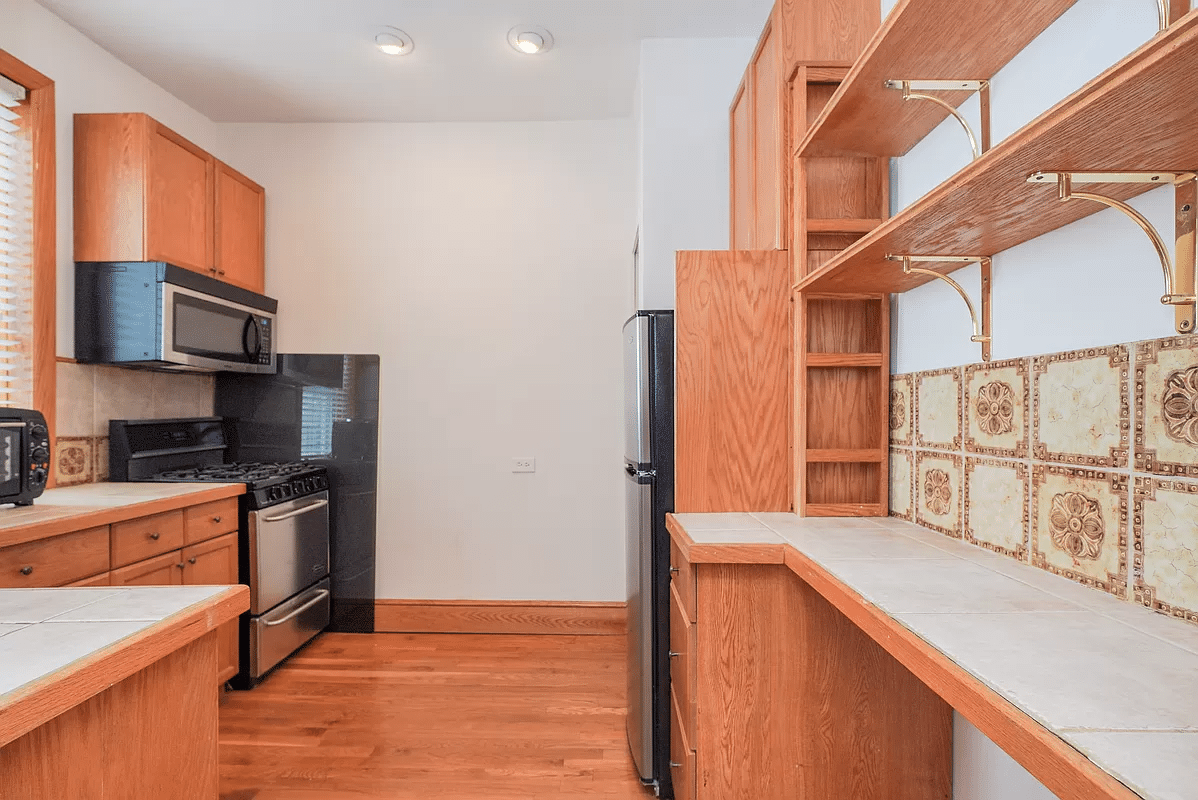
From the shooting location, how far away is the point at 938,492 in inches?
65.1

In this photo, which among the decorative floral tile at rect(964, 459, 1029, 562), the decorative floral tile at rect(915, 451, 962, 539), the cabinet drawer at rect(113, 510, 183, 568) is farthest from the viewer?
the cabinet drawer at rect(113, 510, 183, 568)

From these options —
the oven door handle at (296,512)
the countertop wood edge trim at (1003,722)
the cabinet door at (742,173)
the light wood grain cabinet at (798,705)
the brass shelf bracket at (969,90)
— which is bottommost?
the light wood grain cabinet at (798,705)

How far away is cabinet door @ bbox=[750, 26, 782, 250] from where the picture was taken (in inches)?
78.8

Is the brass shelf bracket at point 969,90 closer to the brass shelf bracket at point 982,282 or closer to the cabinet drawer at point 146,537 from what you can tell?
the brass shelf bracket at point 982,282

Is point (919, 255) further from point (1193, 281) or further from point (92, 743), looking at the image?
point (92, 743)

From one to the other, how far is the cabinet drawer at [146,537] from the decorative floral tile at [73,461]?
0.56m

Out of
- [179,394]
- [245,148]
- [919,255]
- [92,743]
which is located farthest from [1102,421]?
[245,148]

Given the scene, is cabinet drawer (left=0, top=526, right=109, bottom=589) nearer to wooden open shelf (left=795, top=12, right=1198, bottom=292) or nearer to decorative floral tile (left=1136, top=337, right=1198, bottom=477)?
wooden open shelf (left=795, top=12, right=1198, bottom=292)

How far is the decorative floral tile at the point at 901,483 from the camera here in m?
1.82

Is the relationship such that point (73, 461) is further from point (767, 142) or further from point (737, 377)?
point (767, 142)

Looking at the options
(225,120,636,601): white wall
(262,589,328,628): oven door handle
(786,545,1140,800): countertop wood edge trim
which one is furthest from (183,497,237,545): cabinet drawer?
(786,545,1140,800): countertop wood edge trim

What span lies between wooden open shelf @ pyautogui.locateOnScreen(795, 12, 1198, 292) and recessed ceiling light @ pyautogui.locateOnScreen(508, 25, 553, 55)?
1898 mm

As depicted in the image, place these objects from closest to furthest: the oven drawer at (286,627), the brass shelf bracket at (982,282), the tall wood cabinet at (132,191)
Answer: the brass shelf bracket at (982,282), the tall wood cabinet at (132,191), the oven drawer at (286,627)

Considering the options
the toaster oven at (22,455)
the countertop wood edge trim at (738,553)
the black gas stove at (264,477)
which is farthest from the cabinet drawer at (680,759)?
the toaster oven at (22,455)
